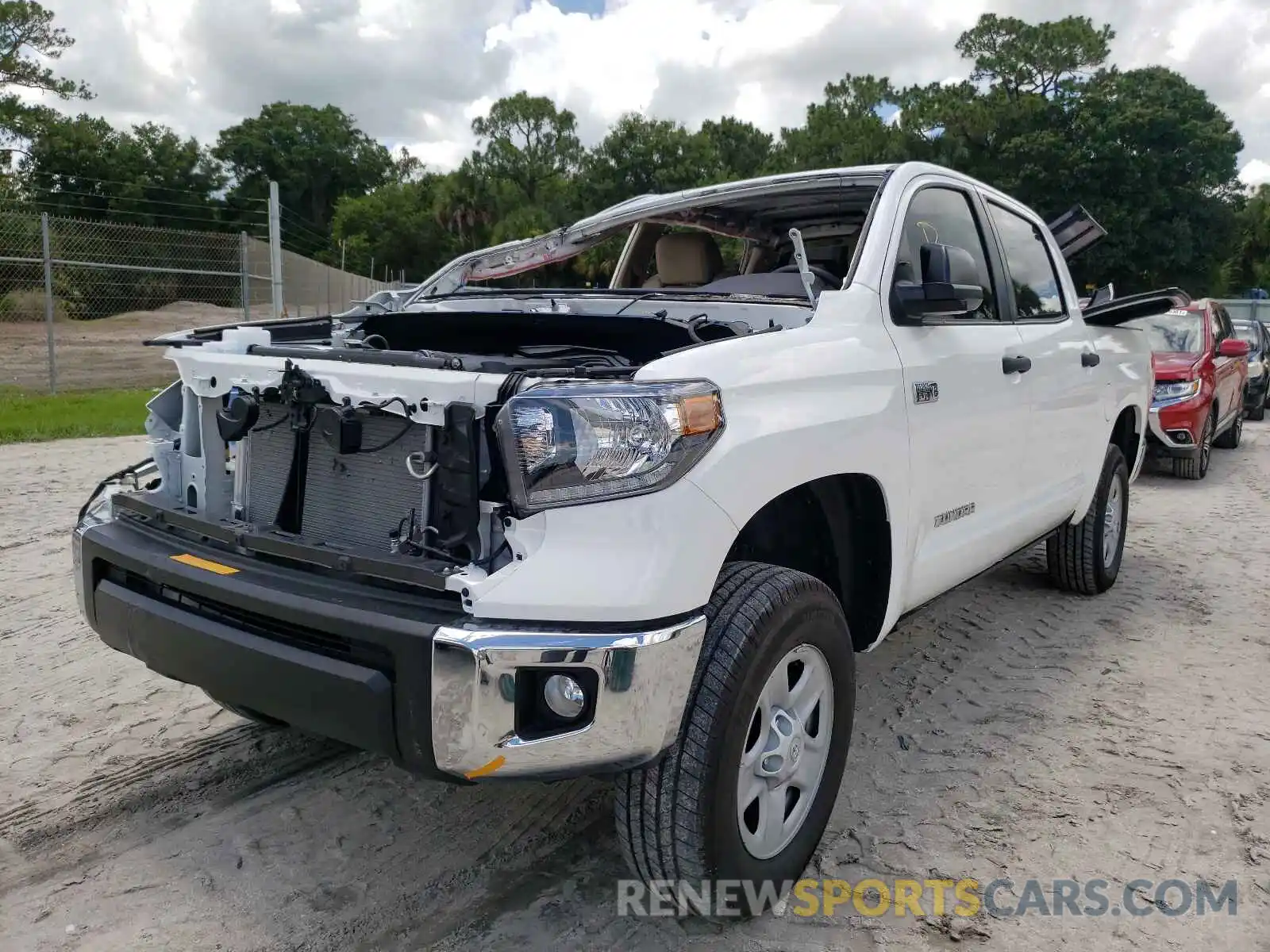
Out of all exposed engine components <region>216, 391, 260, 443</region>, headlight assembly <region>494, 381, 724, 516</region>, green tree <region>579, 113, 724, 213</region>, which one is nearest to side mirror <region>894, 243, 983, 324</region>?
headlight assembly <region>494, 381, 724, 516</region>

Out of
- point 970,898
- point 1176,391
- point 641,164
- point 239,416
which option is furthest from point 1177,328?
point 641,164

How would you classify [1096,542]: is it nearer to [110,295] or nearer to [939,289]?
[939,289]

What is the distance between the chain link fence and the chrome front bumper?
1271 centimetres

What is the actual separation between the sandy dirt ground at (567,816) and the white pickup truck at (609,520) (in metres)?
0.44

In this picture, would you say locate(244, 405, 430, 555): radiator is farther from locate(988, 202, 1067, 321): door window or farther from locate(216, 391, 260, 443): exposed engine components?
locate(988, 202, 1067, 321): door window

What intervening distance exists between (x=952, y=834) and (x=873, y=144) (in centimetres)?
4277

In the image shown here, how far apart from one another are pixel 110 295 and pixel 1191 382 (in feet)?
49.8

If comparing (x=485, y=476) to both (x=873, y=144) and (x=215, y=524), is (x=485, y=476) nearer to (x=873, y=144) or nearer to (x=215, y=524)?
(x=215, y=524)

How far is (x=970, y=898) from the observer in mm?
2586

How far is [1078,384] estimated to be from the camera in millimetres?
4371

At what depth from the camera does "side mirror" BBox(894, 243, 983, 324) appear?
9.80 ft

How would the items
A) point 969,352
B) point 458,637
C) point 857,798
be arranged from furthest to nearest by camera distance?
point 969,352
point 857,798
point 458,637

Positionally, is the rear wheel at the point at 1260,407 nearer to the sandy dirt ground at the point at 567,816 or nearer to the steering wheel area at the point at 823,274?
the sandy dirt ground at the point at 567,816

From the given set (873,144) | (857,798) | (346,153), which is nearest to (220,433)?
(857,798)
